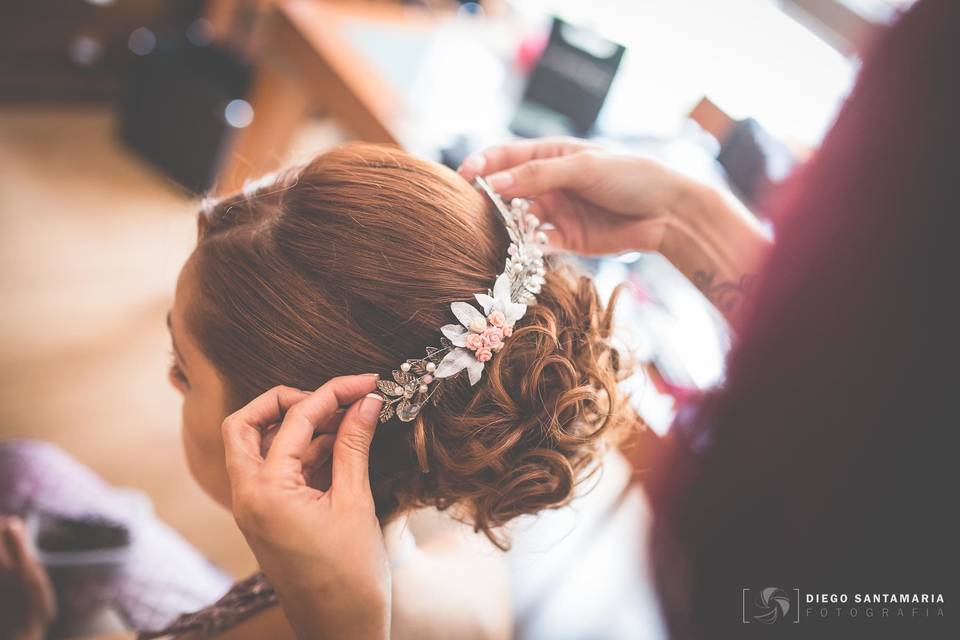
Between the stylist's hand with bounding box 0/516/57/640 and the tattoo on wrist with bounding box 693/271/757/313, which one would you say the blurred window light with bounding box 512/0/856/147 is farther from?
the stylist's hand with bounding box 0/516/57/640

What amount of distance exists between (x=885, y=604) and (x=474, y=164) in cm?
74

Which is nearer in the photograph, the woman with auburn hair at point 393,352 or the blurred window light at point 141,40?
the woman with auburn hair at point 393,352

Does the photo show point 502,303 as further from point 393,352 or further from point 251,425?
point 251,425

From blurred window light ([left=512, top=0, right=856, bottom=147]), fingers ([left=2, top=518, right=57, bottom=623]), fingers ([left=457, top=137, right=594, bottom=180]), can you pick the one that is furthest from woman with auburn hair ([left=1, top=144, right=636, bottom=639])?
blurred window light ([left=512, top=0, right=856, bottom=147])

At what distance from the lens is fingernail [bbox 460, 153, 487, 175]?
0.94m

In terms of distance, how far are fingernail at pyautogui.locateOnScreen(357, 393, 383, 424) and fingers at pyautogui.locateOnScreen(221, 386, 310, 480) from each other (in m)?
0.07

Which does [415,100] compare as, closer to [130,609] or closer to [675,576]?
[130,609]

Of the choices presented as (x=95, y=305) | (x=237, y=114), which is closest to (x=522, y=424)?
(x=95, y=305)

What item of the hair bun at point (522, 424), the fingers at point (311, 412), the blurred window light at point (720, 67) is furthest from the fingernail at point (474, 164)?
the blurred window light at point (720, 67)

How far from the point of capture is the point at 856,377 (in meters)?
0.35

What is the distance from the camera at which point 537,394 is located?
787 mm

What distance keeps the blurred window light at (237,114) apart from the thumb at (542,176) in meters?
1.70

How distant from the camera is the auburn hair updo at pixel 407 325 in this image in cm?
77

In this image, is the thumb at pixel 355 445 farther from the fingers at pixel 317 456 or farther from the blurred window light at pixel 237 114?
the blurred window light at pixel 237 114
